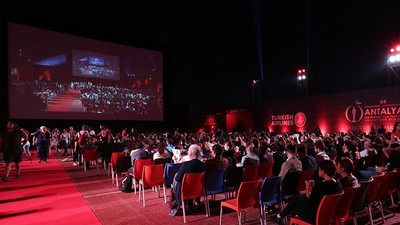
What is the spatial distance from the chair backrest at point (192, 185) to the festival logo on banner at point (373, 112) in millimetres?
14279

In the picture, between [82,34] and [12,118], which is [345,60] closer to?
[82,34]

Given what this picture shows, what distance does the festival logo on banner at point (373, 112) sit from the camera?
45.1 ft

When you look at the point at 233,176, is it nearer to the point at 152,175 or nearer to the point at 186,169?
the point at 186,169

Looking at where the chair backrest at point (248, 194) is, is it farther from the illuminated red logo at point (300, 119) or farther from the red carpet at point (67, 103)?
the illuminated red logo at point (300, 119)

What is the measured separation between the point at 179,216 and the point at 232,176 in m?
1.17

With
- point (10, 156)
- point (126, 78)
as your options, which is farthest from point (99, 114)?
point (10, 156)

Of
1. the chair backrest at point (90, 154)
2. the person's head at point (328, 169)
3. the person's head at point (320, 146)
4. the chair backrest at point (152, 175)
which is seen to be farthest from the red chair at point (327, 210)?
the chair backrest at point (90, 154)

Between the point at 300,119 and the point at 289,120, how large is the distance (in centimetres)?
94

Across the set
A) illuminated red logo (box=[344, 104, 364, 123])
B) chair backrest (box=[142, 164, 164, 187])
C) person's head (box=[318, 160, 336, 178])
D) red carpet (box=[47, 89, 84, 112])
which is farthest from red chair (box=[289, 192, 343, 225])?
illuminated red logo (box=[344, 104, 364, 123])

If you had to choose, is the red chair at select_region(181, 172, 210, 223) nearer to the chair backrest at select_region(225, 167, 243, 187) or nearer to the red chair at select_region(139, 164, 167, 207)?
the chair backrest at select_region(225, 167, 243, 187)

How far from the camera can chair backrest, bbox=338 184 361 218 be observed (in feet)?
9.57

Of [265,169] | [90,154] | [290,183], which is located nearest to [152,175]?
[265,169]

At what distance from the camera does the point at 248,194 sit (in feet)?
11.1

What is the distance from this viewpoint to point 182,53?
2266 centimetres
